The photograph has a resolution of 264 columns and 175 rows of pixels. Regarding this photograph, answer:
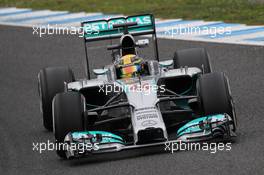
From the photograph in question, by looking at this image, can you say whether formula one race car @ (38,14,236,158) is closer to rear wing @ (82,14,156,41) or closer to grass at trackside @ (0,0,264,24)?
rear wing @ (82,14,156,41)

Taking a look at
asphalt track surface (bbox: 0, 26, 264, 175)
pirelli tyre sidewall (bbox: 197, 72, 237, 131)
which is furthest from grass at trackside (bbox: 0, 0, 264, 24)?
pirelli tyre sidewall (bbox: 197, 72, 237, 131)

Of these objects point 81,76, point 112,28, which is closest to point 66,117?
point 112,28

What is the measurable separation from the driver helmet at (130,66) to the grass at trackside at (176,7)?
327 inches

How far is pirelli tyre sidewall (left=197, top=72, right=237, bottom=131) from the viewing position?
1050 centimetres

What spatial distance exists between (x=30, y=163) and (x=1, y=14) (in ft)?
50.5

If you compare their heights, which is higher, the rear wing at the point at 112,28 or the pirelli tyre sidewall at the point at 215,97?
the rear wing at the point at 112,28

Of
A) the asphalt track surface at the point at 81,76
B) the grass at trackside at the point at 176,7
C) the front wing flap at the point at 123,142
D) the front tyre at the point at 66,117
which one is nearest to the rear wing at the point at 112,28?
the asphalt track surface at the point at 81,76

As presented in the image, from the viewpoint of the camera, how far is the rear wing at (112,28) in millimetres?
12258

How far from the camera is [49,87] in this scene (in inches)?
477

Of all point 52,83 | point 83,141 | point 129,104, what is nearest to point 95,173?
point 83,141

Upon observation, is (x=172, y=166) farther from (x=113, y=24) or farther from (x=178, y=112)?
(x=113, y=24)

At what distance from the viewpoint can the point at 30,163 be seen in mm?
10422

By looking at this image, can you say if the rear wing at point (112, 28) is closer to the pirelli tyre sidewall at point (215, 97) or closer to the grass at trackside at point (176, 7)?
the pirelli tyre sidewall at point (215, 97)

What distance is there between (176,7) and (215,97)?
41.4ft
